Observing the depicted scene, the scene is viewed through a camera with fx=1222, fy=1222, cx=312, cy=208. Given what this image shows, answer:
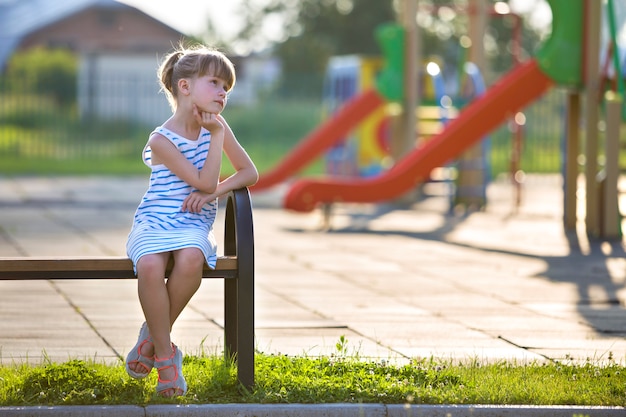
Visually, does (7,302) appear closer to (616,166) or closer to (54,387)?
(54,387)

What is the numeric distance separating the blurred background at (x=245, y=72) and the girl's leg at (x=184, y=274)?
3.99 ft

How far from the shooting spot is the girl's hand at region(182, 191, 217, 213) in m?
4.86

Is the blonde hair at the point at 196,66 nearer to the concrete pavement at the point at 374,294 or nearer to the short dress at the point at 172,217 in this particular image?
the short dress at the point at 172,217

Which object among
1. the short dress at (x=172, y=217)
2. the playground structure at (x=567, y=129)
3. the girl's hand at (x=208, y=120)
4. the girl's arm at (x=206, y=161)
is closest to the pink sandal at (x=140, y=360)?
the short dress at (x=172, y=217)

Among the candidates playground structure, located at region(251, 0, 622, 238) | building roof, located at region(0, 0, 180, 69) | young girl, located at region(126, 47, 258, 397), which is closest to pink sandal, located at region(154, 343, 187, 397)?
young girl, located at region(126, 47, 258, 397)

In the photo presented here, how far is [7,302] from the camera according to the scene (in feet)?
24.5

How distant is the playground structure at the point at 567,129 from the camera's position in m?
11.7

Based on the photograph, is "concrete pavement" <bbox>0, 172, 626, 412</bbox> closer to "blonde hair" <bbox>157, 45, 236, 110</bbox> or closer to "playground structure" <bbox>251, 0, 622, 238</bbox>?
"playground structure" <bbox>251, 0, 622, 238</bbox>

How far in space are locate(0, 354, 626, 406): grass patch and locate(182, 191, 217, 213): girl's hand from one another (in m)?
0.64

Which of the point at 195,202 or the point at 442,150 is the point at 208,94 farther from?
the point at 442,150

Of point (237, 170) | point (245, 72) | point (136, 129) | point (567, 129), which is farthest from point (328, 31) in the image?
point (237, 170)

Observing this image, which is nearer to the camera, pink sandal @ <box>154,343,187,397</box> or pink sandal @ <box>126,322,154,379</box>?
pink sandal @ <box>154,343,187,397</box>

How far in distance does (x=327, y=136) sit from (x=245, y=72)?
153ft

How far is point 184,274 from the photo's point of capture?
468 cm
